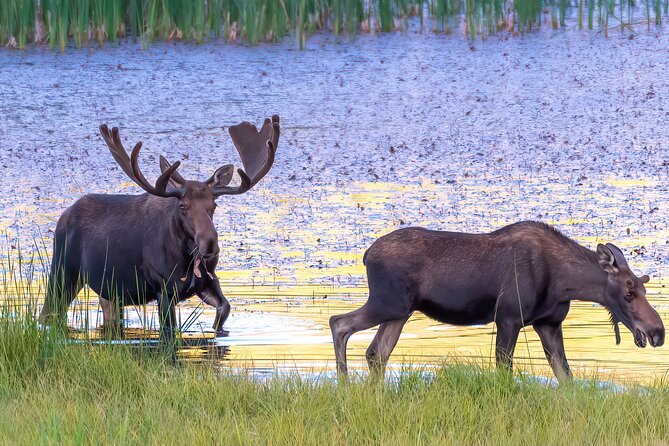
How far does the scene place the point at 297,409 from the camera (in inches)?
284

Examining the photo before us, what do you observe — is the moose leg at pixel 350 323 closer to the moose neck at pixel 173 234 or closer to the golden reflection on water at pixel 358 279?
the golden reflection on water at pixel 358 279

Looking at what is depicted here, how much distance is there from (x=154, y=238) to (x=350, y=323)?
1.63m

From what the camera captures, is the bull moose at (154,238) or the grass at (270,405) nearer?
the grass at (270,405)

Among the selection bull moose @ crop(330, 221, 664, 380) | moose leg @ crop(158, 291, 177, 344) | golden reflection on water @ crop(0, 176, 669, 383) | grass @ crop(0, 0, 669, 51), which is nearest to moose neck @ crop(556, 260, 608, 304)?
bull moose @ crop(330, 221, 664, 380)

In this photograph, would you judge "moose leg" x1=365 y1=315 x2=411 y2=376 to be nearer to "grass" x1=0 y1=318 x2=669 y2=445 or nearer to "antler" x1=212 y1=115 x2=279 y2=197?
"grass" x1=0 y1=318 x2=669 y2=445

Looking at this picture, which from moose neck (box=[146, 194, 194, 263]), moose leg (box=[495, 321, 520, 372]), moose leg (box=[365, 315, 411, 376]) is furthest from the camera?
moose neck (box=[146, 194, 194, 263])

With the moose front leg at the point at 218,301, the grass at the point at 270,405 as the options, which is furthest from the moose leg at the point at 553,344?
the moose front leg at the point at 218,301

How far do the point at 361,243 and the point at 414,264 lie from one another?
4600 mm

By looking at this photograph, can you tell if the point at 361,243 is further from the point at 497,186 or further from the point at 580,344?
the point at 580,344

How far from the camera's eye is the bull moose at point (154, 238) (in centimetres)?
997

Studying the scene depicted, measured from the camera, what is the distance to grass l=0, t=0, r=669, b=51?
75.7ft

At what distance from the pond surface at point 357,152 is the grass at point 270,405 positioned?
901 mm

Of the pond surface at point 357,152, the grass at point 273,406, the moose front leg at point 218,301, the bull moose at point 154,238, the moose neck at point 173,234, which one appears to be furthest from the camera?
the pond surface at point 357,152

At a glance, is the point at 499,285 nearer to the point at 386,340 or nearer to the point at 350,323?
the point at 386,340
